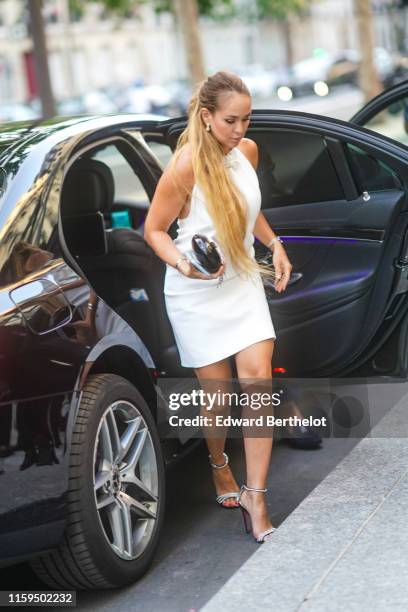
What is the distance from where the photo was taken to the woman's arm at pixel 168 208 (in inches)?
150

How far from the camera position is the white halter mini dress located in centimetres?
388

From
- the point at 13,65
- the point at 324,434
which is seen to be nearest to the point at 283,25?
the point at 13,65

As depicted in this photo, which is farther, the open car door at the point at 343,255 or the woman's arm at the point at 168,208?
the open car door at the point at 343,255

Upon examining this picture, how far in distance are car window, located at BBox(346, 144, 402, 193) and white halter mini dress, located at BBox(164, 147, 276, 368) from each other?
2.22ft

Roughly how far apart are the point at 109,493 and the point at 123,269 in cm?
171

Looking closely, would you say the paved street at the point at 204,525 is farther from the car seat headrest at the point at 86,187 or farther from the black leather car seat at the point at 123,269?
the car seat headrest at the point at 86,187

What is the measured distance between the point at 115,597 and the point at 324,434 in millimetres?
1744

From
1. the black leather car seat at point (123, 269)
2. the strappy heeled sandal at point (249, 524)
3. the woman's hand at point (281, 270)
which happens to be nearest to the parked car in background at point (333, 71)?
the black leather car seat at point (123, 269)

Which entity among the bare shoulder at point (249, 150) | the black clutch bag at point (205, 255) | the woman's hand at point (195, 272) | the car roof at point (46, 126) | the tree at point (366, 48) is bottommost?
the tree at point (366, 48)

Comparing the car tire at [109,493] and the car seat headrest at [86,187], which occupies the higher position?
the car seat headrest at [86,187]

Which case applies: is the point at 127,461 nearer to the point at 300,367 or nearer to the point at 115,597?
the point at 115,597

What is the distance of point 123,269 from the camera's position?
5.06 m

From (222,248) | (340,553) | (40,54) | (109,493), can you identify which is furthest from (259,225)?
(40,54)

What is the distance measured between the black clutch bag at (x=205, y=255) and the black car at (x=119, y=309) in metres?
0.42
